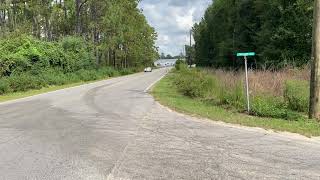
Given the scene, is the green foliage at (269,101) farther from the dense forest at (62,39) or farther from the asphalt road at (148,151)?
the dense forest at (62,39)

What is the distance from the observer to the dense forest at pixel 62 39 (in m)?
40.9

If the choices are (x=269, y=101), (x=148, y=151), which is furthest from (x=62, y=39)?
(x=148, y=151)

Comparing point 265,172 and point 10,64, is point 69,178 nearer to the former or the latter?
point 265,172

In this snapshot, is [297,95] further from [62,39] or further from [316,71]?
[62,39]

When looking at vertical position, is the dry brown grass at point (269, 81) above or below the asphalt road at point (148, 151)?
above

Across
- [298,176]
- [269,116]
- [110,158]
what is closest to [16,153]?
[110,158]

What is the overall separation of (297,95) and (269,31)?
27.0m

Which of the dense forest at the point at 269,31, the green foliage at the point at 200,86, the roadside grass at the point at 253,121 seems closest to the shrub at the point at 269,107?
the roadside grass at the point at 253,121

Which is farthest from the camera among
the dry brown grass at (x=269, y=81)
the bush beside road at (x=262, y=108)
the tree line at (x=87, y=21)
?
the tree line at (x=87, y=21)

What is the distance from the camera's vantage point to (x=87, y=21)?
7569cm

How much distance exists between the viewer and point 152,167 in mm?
7984

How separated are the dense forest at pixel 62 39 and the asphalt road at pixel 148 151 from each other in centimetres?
2110

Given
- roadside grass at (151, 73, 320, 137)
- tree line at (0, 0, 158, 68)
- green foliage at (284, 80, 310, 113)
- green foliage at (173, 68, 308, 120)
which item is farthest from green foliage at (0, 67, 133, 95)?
green foliage at (284, 80, 310, 113)

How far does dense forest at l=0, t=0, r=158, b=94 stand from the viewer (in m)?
40.9
